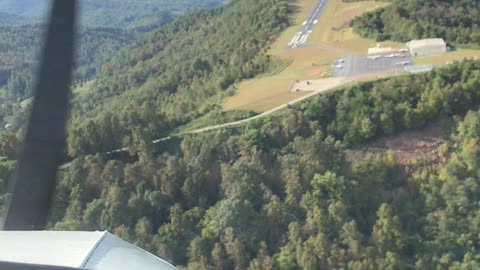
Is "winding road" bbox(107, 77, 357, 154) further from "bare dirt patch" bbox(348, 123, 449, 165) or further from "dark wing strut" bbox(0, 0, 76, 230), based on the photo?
"dark wing strut" bbox(0, 0, 76, 230)

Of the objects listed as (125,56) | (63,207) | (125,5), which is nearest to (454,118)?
(63,207)

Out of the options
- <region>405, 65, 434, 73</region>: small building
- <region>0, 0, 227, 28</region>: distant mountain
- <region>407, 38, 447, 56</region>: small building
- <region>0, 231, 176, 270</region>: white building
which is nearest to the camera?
<region>0, 231, 176, 270</region>: white building

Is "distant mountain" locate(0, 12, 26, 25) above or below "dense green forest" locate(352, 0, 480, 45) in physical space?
below

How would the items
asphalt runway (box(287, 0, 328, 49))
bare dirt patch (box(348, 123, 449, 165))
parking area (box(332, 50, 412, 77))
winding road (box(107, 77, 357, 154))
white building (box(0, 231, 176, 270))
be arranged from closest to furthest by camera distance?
white building (box(0, 231, 176, 270))
bare dirt patch (box(348, 123, 449, 165))
winding road (box(107, 77, 357, 154))
parking area (box(332, 50, 412, 77))
asphalt runway (box(287, 0, 328, 49))

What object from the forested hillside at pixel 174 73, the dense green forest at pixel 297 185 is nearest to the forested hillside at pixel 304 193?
the dense green forest at pixel 297 185

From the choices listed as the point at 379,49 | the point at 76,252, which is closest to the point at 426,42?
the point at 379,49

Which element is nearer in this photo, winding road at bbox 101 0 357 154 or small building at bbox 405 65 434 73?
winding road at bbox 101 0 357 154

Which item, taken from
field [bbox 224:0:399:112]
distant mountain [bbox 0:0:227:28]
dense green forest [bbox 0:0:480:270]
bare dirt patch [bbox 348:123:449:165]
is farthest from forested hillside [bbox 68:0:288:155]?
distant mountain [bbox 0:0:227:28]

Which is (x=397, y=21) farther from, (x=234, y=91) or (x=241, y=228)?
(x=241, y=228)
